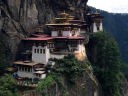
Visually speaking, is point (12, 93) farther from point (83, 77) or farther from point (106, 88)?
point (106, 88)

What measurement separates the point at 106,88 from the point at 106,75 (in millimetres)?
2038

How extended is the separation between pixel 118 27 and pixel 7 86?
289 ft

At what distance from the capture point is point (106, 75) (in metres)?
57.8

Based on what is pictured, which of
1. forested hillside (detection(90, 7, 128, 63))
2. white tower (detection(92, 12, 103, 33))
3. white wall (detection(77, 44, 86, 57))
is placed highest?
white tower (detection(92, 12, 103, 33))

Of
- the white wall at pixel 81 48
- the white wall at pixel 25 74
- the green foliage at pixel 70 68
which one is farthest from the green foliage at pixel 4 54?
the white wall at pixel 81 48

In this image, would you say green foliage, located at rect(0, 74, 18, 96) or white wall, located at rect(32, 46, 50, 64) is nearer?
green foliage, located at rect(0, 74, 18, 96)

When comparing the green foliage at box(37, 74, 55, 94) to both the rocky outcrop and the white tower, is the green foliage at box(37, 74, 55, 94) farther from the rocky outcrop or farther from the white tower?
the white tower

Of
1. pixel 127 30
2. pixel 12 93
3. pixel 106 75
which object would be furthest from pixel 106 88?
pixel 127 30

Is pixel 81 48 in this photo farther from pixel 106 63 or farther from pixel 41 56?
pixel 41 56

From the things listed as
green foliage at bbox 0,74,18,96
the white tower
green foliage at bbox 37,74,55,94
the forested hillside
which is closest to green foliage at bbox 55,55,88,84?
green foliage at bbox 37,74,55,94

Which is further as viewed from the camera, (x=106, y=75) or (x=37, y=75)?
(x=106, y=75)

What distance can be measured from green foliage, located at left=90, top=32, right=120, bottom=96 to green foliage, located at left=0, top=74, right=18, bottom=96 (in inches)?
597

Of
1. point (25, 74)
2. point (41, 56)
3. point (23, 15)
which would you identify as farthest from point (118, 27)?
point (25, 74)

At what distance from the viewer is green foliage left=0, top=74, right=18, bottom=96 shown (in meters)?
43.4
